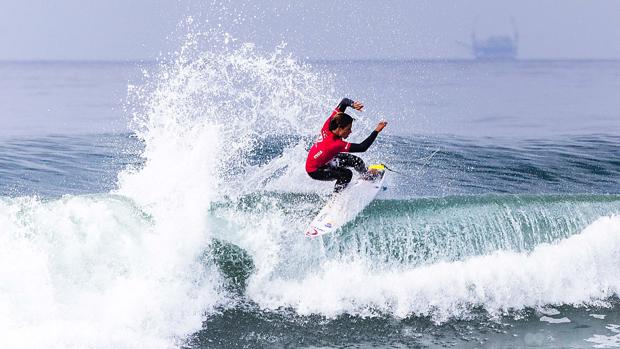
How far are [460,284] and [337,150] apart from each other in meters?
2.55

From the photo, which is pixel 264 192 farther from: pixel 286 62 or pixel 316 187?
pixel 286 62

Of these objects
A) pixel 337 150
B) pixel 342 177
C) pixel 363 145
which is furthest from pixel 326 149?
pixel 342 177

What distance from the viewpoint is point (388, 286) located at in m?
9.70

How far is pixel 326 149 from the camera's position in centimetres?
970

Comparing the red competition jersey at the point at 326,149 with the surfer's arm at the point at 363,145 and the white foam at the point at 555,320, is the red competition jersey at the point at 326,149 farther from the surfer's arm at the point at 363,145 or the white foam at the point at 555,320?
the white foam at the point at 555,320

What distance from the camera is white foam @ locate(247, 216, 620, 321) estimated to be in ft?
31.1

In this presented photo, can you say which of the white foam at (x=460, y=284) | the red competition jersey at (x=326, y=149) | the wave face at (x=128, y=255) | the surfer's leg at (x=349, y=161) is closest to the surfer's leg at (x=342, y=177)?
the surfer's leg at (x=349, y=161)

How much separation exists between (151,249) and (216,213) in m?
1.16

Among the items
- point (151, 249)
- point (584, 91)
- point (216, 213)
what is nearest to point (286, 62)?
point (216, 213)

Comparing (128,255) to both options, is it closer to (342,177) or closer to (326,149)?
(326,149)

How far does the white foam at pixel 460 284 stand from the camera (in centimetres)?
948

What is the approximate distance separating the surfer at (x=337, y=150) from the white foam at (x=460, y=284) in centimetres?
125

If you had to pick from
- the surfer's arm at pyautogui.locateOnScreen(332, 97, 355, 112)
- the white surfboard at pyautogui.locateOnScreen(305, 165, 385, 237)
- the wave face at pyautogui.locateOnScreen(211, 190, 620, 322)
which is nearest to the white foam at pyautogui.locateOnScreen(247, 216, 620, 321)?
the wave face at pyautogui.locateOnScreen(211, 190, 620, 322)

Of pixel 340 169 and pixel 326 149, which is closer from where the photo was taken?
pixel 326 149
